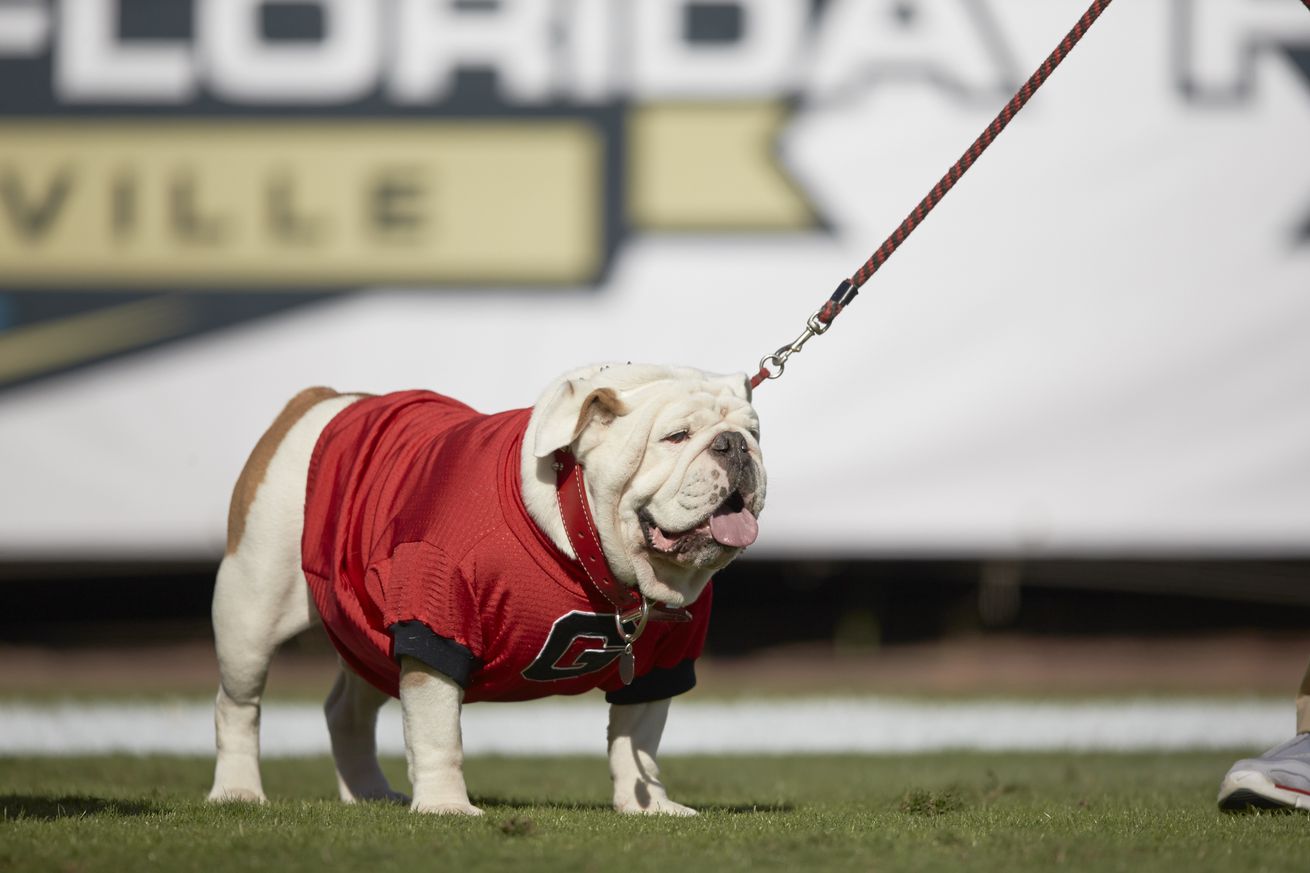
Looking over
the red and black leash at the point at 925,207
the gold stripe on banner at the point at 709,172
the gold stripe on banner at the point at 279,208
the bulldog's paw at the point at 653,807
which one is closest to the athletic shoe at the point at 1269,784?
the bulldog's paw at the point at 653,807

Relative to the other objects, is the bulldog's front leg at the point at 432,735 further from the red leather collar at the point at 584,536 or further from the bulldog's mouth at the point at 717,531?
the bulldog's mouth at the point at 717,531

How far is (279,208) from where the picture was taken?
10266 mm

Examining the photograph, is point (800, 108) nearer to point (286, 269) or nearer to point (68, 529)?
point (286, 269)

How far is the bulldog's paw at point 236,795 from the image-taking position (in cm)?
460

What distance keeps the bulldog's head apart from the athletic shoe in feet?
5.00

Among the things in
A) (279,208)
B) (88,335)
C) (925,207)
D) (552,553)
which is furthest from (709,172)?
(552,553)

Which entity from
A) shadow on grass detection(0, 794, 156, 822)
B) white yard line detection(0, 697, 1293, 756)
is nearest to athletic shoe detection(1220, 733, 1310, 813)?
shadow on grass detection(0, 794, 156, 822)

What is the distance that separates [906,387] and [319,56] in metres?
4.19

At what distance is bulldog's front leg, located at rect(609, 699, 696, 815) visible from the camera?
4.38m

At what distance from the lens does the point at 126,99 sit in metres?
10.3

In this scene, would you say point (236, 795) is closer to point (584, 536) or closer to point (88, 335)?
point (584, 536)

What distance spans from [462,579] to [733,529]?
66 centimetres

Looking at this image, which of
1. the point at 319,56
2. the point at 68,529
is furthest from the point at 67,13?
the point at 68,529

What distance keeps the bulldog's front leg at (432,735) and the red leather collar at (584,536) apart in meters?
0.44
